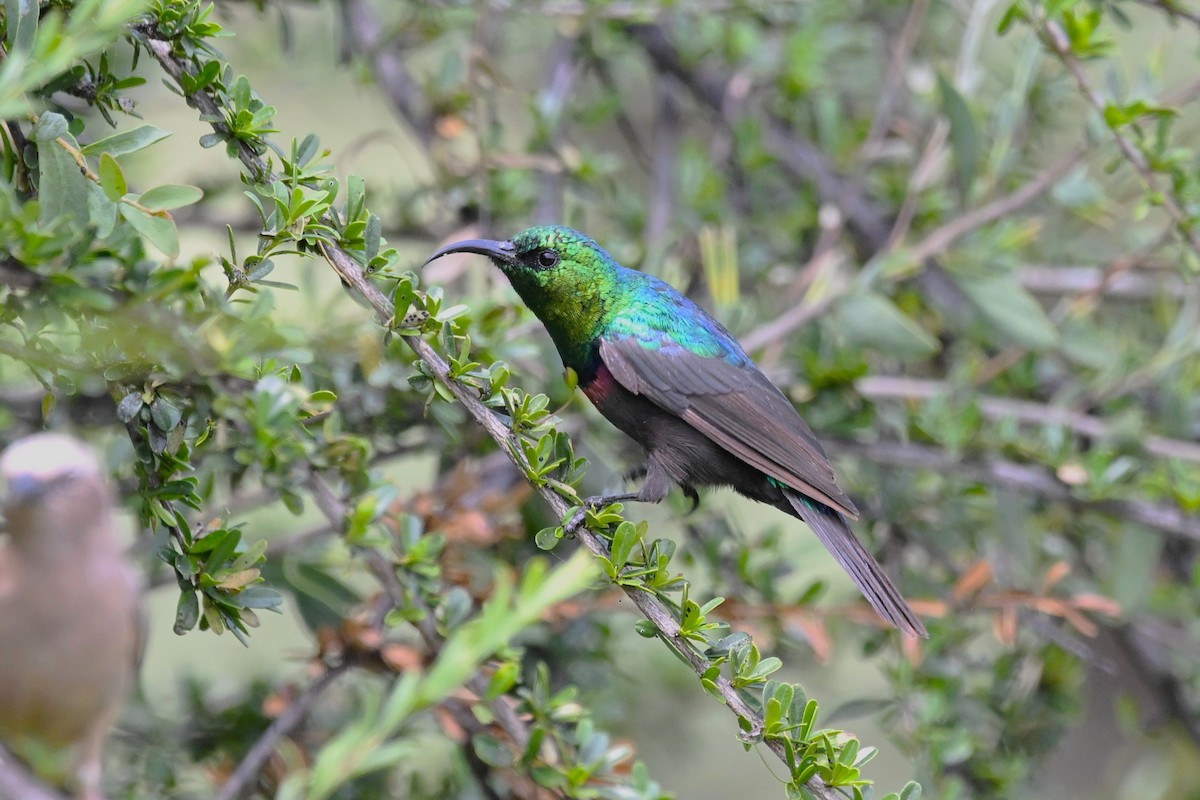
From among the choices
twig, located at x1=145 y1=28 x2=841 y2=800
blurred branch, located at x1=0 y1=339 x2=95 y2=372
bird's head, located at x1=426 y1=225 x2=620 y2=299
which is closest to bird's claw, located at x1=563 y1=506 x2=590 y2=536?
twig, located at x1=145 y1=28 x2=841 y2=800

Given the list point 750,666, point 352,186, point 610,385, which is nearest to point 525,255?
point 610,385

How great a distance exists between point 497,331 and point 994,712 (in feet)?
6.85

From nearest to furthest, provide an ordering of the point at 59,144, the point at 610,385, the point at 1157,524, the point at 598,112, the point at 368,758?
1. the point at 368,758
2. the point at 59,144
3. the point at 610,385
4. the point at 1157,524
5. the point at 598,112

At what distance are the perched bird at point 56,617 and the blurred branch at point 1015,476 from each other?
8.65 feet

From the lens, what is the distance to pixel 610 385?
127 inches

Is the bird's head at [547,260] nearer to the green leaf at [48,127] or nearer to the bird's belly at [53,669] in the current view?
the green leaf at [48,127]

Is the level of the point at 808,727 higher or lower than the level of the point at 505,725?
higher

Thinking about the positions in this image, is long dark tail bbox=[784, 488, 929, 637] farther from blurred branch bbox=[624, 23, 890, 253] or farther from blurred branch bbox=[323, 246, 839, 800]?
blurred branch bbox=[624, 23, 890, 253]

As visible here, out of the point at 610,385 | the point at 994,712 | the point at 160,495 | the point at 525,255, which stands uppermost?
the point at 160,495

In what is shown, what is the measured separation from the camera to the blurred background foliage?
6.19 feet

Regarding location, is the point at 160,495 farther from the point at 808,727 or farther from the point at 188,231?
the point at 188,231

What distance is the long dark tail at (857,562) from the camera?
2859 mm

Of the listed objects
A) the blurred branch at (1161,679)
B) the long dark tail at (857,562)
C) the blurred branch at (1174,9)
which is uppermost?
the blurred branch at (1174,9)

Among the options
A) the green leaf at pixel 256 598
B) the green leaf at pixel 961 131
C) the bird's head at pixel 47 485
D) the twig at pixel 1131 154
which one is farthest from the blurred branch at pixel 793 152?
Answer: the bird's head at pixel 47 485
